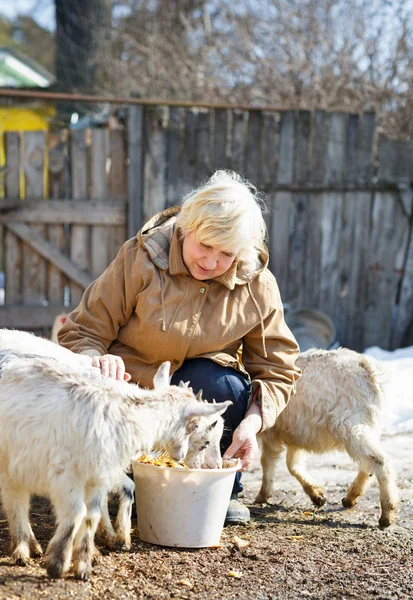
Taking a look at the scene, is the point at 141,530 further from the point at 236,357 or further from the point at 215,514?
the point at 236,357

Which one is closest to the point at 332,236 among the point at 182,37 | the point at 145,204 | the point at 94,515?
the point at 145,204

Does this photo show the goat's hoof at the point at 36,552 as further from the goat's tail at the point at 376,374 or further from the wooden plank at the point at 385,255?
the wooden plank at the point at 385,255

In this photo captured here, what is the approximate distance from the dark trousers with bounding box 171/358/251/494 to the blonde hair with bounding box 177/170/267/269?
1.92ft

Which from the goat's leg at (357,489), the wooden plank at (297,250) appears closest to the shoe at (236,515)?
the goat's leg at (357,489)

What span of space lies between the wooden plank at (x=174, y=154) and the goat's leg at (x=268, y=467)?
12.0 ft

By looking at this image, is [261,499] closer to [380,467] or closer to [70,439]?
[380,467]

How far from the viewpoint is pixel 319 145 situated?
7.85m

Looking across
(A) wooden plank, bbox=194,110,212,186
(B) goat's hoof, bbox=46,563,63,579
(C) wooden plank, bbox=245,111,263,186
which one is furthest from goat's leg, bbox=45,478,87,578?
(C) wooden plank, bbox=245,111,263,186

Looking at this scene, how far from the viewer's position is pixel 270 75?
37.4 feet

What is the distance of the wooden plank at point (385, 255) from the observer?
318 inches

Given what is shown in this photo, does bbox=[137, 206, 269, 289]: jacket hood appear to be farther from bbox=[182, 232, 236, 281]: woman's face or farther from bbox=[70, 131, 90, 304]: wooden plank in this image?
bbox=[70, 131, 90, 304]: wooden plank

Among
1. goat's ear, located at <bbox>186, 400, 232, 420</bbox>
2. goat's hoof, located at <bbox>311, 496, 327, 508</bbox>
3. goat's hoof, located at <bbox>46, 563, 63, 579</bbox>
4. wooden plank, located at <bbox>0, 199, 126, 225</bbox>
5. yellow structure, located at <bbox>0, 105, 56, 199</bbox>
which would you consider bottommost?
goat's hoof, located at <bbox>311, 496, 327, 508</bbox>

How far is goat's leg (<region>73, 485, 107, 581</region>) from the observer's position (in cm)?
283

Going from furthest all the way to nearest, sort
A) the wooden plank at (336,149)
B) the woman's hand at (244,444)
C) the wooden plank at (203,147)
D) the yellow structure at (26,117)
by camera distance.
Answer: the yellow structure at (26,117) → the wooden plank at (336,149) → the wooden plank at (203,147) → the woman's hand at (244,444)
